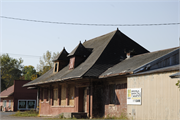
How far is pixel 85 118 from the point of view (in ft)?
70.5

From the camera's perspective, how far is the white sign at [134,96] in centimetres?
1691

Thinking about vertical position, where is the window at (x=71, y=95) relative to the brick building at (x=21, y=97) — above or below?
above

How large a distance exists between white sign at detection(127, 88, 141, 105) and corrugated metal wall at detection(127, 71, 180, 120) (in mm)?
189

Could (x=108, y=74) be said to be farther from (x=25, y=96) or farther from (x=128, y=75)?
(x=25, y=96)

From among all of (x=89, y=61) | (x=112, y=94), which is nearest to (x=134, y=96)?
(x=112, y=94)

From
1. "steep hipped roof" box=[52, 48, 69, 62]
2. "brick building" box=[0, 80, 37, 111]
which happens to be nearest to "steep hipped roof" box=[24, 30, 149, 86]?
"steep hipped roof" box=[52, 48, 69, 62]

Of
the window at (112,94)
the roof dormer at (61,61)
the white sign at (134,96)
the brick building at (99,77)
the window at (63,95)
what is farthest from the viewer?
the roof dormer at (61,61)

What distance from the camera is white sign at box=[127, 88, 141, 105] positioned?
16.9m

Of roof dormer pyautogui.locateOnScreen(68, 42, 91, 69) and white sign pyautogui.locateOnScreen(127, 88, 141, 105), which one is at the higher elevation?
roof dormer pyautogui.locateOnScreen(68, 42, 91, 69)

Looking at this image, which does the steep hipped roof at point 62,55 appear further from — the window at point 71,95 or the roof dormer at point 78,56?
the window at point 71,95

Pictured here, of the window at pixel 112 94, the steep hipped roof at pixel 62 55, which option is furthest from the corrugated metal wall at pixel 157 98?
the steep hipped roof at pixel 62 55

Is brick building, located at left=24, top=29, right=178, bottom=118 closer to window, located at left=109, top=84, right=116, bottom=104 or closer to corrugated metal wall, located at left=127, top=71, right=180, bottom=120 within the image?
window, located at left=109, top=84, right=116, bottom=104

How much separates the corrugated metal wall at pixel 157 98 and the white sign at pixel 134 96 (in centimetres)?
19

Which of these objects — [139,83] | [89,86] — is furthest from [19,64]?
[139,83]
